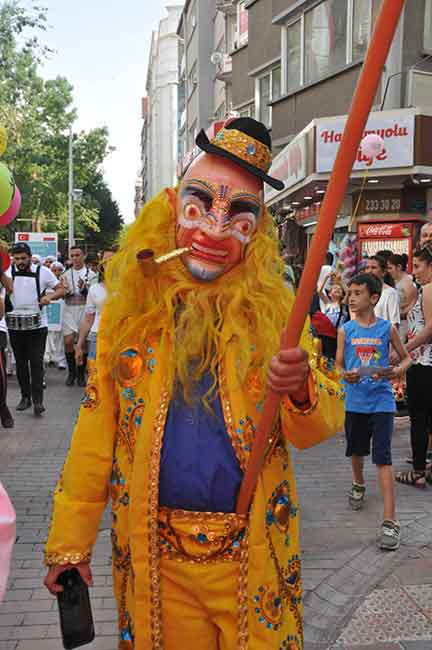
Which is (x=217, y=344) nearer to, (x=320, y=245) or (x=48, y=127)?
(x=320, y=245)

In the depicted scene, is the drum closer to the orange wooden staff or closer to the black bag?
the black bag

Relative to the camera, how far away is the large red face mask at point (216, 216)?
1.92 meters

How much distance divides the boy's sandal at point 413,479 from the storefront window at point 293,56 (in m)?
12.3

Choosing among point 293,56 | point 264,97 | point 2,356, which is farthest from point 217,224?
point 264,97

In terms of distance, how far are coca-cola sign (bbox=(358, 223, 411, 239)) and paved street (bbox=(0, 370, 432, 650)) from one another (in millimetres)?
6992

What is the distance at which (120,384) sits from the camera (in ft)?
6.33

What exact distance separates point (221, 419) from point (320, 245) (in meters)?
0.65

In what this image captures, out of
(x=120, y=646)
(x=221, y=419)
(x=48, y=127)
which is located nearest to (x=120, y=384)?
(x=221, y=419)

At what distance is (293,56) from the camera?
1576cm

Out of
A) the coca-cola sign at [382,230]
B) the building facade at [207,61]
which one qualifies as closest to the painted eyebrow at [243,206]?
the coca-cola sign at [382,230]

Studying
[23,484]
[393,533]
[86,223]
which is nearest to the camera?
[393,533]

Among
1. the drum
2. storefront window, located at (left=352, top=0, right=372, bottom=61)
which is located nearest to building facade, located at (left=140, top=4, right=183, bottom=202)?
storefront window, located at (left=352, top=0, right=372, bottom=61)

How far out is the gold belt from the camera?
1.78 metres

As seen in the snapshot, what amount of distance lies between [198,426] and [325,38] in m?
13.9
